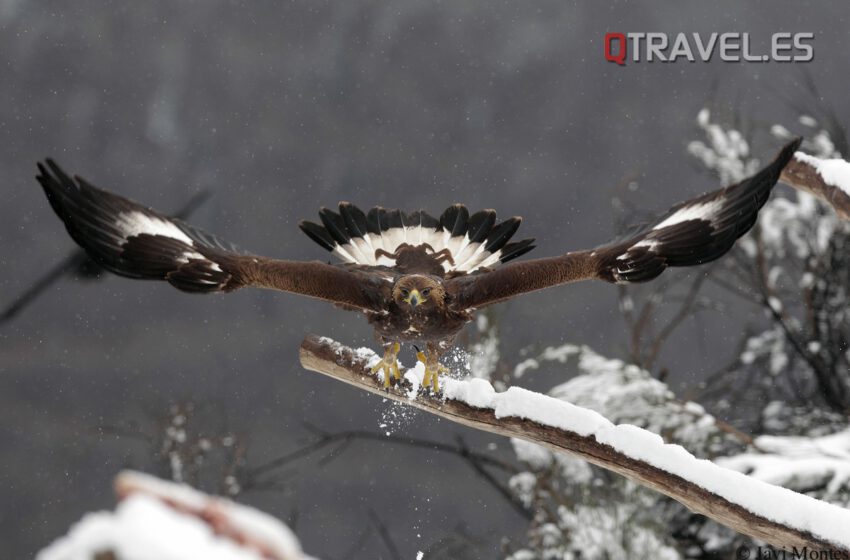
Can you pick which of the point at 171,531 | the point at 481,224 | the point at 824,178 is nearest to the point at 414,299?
the point at 481,224

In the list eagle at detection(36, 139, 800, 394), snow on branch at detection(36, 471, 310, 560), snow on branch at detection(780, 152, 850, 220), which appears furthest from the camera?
snow on branch at detection(780, 152, 850, 220)

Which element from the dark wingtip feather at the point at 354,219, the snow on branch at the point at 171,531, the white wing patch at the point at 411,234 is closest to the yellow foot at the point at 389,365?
the white wing patch at the point at 411,234

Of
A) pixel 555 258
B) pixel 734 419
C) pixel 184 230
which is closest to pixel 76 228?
pixel 184 230

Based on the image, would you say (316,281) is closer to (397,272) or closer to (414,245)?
(397,272)

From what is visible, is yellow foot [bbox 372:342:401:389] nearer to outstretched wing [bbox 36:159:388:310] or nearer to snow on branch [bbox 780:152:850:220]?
outstretched wing [bbox 36:159:388:310]

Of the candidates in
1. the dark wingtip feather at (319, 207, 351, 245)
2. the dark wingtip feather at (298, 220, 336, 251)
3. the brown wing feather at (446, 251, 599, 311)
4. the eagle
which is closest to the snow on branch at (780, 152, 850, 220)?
the eagle

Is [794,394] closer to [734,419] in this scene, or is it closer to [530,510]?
[734,419]

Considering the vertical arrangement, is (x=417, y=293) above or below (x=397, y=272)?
below
